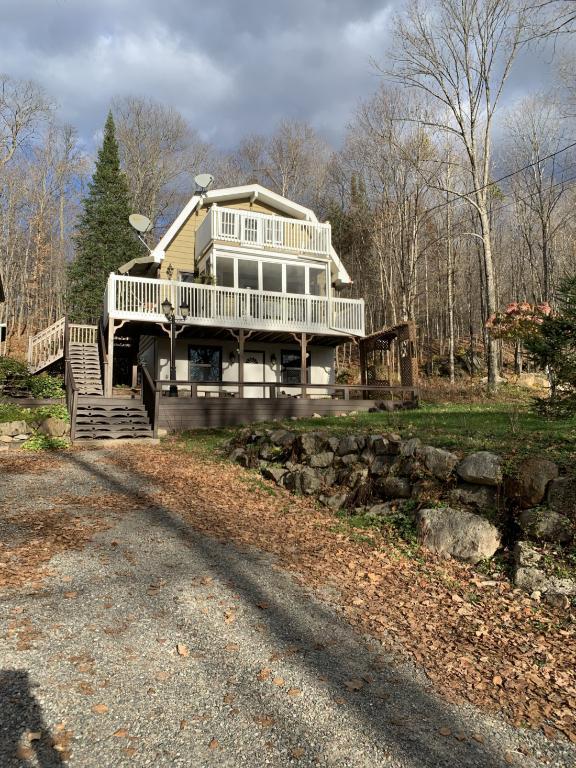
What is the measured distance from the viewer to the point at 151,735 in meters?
2.55

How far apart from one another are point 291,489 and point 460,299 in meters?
35.1

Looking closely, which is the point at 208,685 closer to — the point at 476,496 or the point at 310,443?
the point at 476,496

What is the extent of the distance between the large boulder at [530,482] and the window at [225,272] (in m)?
14.6

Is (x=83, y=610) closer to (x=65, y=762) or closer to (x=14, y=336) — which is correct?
(x=65, y=762)

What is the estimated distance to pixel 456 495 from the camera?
19.3 feet

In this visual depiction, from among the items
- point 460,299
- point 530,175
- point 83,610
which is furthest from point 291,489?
point 460,299

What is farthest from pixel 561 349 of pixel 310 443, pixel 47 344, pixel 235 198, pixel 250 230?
pixel 47 344

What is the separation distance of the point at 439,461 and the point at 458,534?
1.18m

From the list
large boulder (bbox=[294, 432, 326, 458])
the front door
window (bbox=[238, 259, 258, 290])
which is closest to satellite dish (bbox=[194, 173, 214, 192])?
window (bbox=[238, 259, 258, 290])

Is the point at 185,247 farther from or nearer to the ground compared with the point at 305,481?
farther from the ground

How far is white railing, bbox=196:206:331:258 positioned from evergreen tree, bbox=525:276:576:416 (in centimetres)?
1404

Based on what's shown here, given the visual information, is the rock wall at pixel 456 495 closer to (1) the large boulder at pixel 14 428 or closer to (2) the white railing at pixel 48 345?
(1) the large boulder at pixel 14 428

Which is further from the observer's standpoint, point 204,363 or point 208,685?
point 204,363

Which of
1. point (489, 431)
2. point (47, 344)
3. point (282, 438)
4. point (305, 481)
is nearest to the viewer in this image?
point (489, 431)
